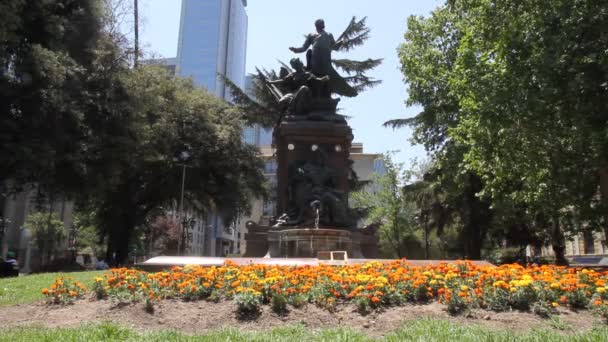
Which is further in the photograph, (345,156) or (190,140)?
(190,140)

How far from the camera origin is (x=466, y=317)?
643 cm

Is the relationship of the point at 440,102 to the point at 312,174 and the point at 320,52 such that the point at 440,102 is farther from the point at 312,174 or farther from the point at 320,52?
the point at 312,174

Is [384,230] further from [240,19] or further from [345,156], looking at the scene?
[240,19]

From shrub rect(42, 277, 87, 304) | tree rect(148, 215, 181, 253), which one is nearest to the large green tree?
shrub rect(42, 277, 87, 304)

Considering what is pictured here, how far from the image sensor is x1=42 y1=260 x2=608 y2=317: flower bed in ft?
22.0

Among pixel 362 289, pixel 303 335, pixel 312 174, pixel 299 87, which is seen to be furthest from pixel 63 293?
pixel 299 87

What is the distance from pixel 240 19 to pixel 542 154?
396ft

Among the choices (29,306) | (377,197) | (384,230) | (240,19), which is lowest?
(29,306)

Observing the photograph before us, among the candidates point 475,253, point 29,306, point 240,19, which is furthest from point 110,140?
point 240,19

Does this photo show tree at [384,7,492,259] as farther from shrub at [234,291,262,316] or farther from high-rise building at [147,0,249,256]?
high-rise building at [147,0,249,256]

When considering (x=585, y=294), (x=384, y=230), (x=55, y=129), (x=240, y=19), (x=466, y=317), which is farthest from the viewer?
(x=240, y=19)

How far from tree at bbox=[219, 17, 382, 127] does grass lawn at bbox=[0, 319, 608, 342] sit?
26.1 meters

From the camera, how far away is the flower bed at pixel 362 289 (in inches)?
264

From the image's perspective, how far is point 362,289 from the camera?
688cm
